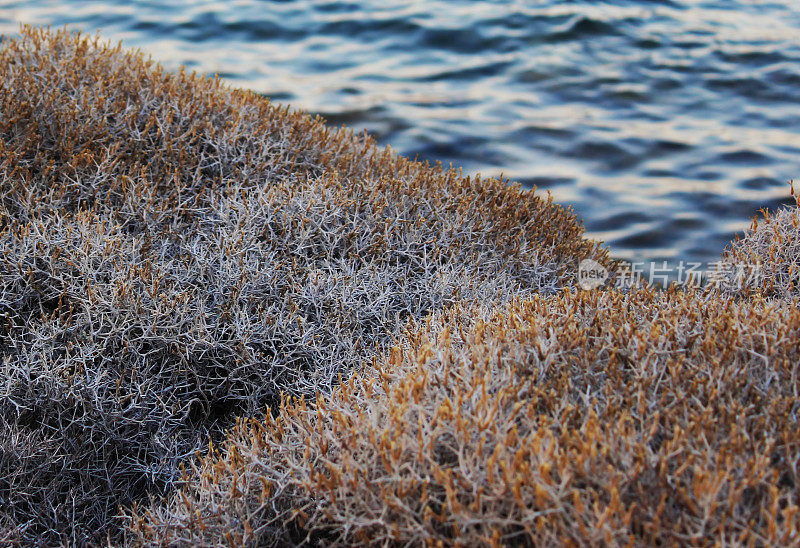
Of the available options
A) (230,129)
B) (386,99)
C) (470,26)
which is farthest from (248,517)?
(470,26)

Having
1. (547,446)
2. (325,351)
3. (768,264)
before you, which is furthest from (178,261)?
(768,264)

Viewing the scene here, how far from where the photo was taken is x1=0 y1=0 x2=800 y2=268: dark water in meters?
7.06

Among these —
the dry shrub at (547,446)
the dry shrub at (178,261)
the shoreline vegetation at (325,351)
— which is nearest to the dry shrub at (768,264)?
the shoreline vegetation at (325,351)

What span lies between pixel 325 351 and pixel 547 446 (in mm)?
1923

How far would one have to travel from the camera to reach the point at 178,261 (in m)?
4.28

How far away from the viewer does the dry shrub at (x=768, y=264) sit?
14.8 ft

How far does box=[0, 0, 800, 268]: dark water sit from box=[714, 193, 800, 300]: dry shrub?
1295 millimetres

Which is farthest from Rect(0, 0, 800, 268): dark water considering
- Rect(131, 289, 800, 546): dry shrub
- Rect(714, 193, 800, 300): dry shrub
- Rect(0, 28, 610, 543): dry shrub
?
Rect(131, 289, 800, 546): dry shrub

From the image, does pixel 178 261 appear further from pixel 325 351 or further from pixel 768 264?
pixel 768 264

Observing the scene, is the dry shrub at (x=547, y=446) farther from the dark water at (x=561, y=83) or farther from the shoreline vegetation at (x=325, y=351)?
the dark water at (x=561, y=83)

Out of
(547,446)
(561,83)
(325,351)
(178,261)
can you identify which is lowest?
(325,351)

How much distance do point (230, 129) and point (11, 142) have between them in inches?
59.6

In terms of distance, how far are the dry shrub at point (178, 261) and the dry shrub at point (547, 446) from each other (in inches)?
22.5

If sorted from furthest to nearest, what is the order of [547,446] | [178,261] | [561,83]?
[561,83], [178,261], [547,446]
